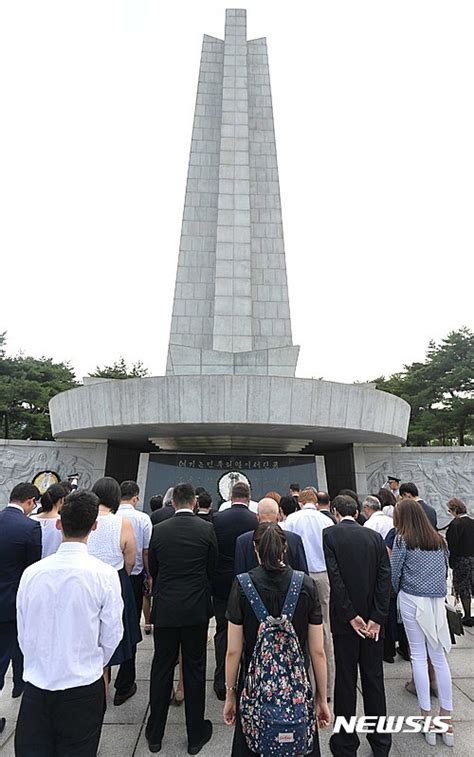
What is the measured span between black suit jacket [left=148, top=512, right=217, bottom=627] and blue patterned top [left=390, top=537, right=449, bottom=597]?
136 cm

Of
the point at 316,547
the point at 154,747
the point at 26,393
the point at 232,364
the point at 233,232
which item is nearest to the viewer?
the point at 154,747

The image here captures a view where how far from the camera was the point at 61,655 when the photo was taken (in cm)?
192

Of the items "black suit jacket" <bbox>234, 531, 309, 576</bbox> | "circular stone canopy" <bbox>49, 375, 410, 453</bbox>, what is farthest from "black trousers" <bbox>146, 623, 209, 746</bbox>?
"circular stone canopy" <bbox>49, 375, 410, 453</bbox>

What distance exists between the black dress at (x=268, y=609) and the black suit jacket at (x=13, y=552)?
6.20 feet

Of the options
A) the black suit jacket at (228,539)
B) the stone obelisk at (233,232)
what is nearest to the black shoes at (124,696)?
the black suit jacket at (228,539)

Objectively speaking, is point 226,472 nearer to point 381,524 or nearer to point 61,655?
point 381,524

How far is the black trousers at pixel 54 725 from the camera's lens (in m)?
1.91

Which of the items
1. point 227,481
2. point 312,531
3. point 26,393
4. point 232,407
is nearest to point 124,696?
point 312,531

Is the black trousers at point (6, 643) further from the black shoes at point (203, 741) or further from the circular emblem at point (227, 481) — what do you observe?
the circular emblem at point (227, 481)

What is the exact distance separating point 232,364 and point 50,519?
10.4 m

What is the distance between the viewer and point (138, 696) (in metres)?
3.58

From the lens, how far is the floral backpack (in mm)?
1864

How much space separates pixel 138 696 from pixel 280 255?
47.9ft

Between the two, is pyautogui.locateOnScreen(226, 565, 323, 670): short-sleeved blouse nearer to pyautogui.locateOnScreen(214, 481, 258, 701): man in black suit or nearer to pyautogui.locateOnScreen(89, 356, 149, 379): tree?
pyautogui.locateOnScreen(214, 481, 258, 701): man in black suit
